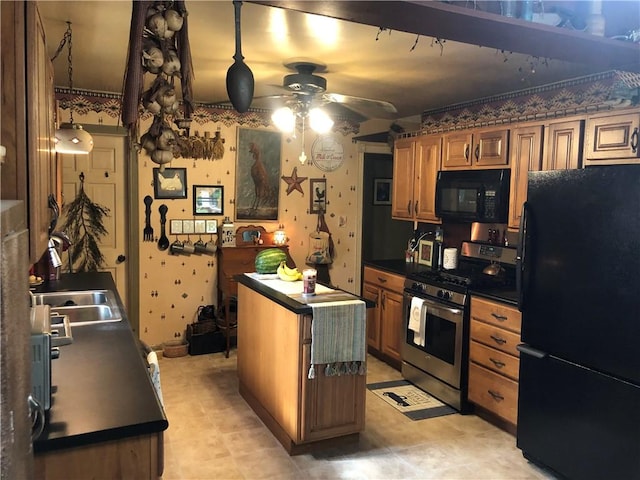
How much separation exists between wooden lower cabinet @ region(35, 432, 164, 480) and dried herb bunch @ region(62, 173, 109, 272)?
11.7ft

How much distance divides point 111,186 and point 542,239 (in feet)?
12.1

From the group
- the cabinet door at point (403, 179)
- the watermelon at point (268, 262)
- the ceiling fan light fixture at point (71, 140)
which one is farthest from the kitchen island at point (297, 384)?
the cabinet door at point (403, 179)

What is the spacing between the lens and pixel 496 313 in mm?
3496

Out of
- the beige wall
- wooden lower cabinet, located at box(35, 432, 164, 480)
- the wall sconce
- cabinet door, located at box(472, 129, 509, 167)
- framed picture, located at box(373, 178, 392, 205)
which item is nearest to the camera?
wooden lower cabinet, located at box(35, 432, 164, 480)

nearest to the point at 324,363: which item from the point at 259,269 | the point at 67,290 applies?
the point at 259,269

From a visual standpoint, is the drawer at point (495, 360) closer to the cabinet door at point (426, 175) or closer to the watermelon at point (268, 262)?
the cabinet door at point (426, 175)

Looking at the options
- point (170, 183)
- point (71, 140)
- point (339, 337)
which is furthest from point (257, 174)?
point (339, 337)

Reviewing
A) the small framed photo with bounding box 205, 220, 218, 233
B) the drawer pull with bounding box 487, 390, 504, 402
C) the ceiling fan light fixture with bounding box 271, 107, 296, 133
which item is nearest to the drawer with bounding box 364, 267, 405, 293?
the drawer pull with bounding box 487, 390, 504, 402

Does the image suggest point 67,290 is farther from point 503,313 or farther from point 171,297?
point 503,313

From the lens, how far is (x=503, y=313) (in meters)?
3.44

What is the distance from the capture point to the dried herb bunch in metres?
4.71

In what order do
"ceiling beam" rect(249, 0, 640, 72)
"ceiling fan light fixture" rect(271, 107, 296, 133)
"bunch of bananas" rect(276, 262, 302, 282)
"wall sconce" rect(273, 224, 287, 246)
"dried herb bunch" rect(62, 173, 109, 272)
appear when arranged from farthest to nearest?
"wall sconce" rect(273, 224, 287, 246) < "dried herb bunch" rect(62, 173, 109, 272) < "bunch of bananas" rect(276, 262, 302, 282) < "ceiling fan light fixture" rect(271, 107, 296, 133) < "ceiling beam" rect(249, 0, 640, 72)

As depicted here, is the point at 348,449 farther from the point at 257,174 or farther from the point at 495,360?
the point at 257,174

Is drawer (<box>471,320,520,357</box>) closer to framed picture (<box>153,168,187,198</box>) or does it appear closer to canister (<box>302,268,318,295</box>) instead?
canister (<box>302,268,318,295</box>)
